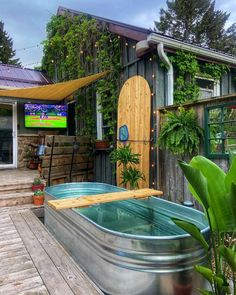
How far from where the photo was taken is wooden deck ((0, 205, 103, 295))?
2.42 meters

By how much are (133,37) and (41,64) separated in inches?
266

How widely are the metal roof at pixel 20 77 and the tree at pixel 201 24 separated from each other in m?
15.0

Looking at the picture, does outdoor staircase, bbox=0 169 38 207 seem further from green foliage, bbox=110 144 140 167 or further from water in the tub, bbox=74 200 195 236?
green foliage, bbox=110 144 140 167

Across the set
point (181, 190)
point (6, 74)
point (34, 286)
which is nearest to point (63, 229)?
point (34, 286)

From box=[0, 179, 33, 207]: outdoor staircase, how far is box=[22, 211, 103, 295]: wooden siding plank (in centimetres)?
144

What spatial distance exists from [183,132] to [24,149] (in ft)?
21.4

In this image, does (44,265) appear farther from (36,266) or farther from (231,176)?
(231,176)

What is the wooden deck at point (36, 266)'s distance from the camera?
2416 mm

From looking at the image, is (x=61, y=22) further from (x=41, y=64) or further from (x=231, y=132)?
(x=231, y=132)

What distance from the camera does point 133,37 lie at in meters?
5.14

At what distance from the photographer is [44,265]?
285 centimetres

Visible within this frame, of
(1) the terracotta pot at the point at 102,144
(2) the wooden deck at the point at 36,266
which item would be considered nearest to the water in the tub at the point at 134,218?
(2) the wooden deck at the point at 36,266

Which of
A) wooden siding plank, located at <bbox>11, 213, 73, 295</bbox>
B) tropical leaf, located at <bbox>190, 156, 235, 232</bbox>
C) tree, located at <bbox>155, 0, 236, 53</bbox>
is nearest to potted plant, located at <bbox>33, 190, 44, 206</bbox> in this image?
wooden siding plank, located at <bbox>11, 213, 73, 295</bbox>

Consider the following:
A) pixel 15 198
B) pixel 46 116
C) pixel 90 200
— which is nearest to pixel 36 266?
pixel 90 200
